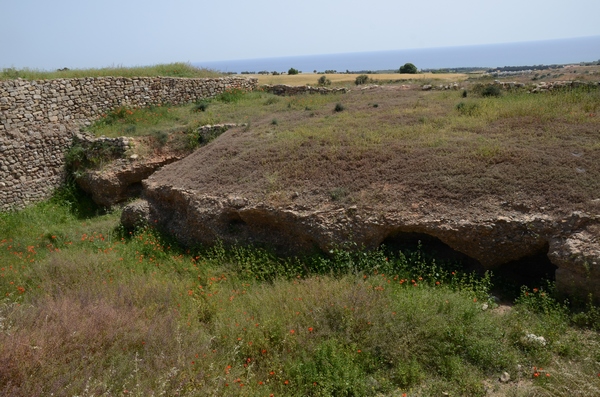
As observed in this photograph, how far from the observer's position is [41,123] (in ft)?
49.7

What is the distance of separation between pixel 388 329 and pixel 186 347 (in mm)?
2708

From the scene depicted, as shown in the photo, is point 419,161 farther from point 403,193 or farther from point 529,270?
point 529,270

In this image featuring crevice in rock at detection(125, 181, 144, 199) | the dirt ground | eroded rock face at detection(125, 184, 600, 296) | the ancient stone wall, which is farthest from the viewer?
the ancient stone wall

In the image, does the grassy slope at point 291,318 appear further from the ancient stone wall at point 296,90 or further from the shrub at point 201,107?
the ancient stone wall at point 296,90

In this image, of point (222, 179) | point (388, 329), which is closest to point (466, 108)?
point (222, 179)

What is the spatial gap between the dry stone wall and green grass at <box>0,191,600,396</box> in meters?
7.04

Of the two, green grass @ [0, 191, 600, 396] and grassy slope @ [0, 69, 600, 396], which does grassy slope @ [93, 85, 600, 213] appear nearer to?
grassy slope @ [0, 69, 600, 396]

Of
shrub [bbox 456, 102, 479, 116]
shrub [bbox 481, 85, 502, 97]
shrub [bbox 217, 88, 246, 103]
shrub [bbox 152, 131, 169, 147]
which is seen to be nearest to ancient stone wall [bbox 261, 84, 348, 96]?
shrub [bbox 217, 88, 246, 103]

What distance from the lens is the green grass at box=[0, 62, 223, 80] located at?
52.5ft

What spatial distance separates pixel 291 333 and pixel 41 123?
12.9 m

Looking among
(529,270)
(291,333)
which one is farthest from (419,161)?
(291,333)

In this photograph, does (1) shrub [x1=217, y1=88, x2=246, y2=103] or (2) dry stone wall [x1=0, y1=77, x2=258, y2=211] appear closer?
(2) dry stone wall [x1=0, y1=77, x2=258, y2=211]

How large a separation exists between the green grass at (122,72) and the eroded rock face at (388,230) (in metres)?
8.99


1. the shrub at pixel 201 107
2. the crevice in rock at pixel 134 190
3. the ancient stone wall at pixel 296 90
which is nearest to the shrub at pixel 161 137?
the crevice in rock at pixel 134 190
